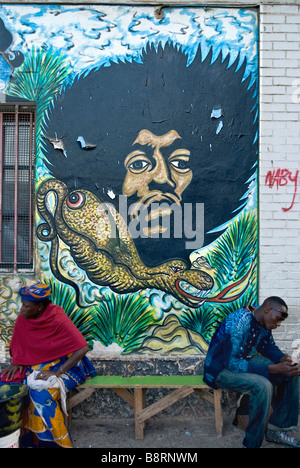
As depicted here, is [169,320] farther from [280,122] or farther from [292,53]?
[292,53]

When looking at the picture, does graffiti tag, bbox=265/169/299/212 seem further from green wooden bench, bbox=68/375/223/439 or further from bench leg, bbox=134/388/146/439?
bench leg, bbox=134/388/146/439

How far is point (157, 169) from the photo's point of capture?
4113 millimetres

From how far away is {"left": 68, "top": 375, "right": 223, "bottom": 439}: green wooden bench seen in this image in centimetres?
354

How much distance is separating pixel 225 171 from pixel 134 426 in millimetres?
2721

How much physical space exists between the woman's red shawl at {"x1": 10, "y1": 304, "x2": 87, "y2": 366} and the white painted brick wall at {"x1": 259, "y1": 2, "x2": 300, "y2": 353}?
1.96 m

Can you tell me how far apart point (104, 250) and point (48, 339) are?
3.57 feet

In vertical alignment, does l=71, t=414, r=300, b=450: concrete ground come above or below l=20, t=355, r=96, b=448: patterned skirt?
below

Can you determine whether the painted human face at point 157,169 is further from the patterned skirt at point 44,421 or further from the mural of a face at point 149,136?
the patterned skirt at point 44,421

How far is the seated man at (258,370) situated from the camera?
3.24 metres

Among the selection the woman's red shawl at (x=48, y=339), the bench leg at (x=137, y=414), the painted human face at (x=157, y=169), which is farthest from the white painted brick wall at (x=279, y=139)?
the woman's red shawl at (x=48, y=339)

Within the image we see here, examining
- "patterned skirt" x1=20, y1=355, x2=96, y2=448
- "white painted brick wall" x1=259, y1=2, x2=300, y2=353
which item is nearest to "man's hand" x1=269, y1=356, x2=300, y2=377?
"white painted brick wall" x1=259, y1=2, x2=300, y2=353

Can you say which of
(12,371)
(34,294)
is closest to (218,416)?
(12,371)

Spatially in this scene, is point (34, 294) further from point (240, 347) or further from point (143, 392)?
point (240, 347)

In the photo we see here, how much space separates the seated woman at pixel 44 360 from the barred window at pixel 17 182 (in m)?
0.96
